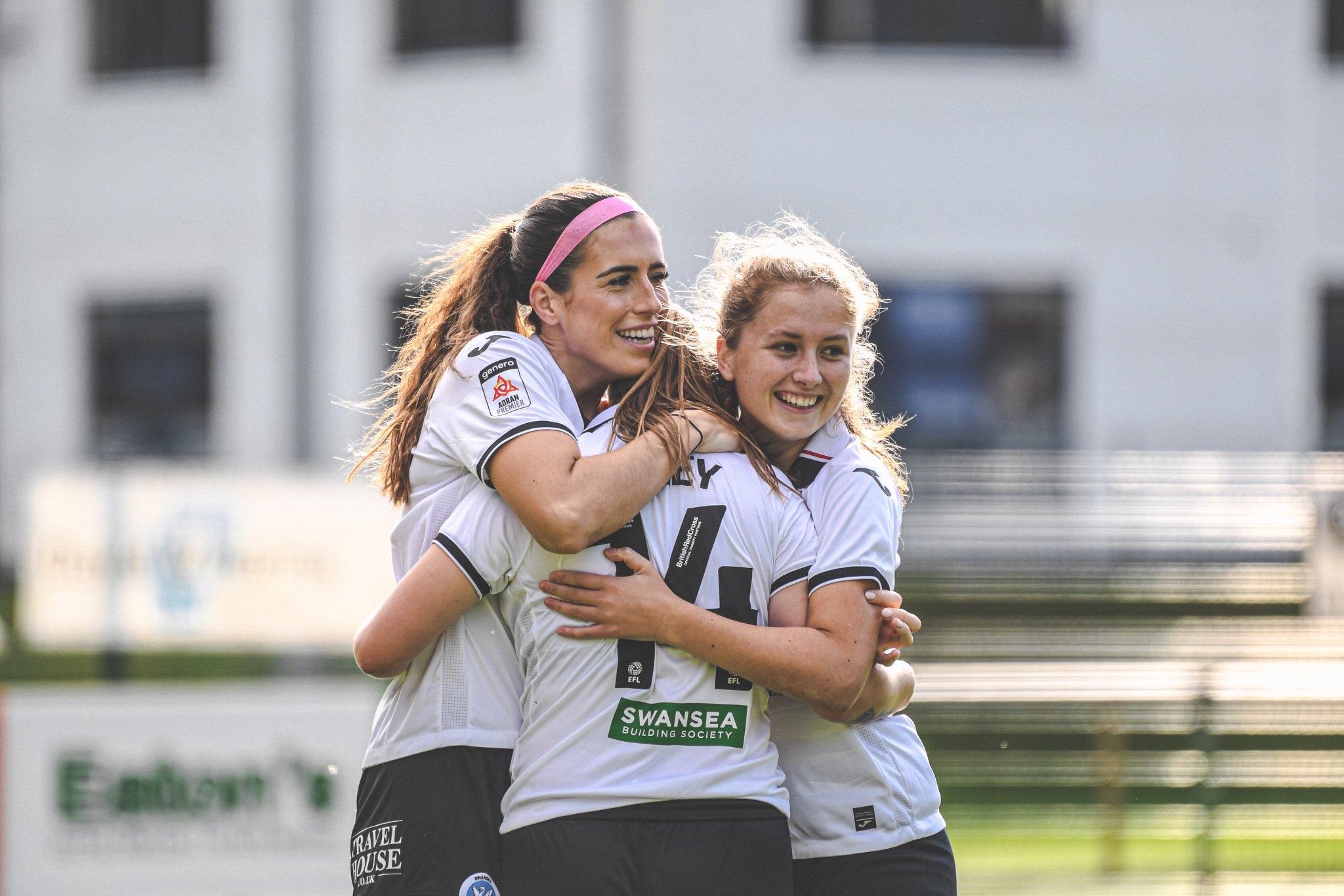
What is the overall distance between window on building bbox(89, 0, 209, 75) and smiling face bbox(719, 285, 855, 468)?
11087 millimetres

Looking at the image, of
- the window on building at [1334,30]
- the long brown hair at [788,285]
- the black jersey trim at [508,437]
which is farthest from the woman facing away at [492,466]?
the window on building at [1334,30]

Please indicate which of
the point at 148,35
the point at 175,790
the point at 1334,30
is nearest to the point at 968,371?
the point at 1334,30

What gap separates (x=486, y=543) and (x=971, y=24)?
32.9 feet

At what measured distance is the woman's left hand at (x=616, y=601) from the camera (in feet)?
7.11

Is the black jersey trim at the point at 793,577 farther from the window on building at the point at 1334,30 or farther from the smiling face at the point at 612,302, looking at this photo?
the window on building at the point at 1334,30

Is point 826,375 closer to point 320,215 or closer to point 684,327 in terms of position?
point 684,327

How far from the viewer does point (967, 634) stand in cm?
834

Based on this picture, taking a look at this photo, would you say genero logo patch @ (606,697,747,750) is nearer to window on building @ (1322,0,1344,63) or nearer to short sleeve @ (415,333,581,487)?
short sleeve @ (415,333,581,487)

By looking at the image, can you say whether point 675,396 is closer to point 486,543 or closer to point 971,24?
point 486,543

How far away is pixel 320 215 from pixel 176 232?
1.29 m

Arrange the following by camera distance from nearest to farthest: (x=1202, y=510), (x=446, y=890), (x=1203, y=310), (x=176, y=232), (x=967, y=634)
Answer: (x=446, y=890)
(x=967, y=634)
(x=1202, y=510)
(x=1203, y=310)
(x=176, y=232)

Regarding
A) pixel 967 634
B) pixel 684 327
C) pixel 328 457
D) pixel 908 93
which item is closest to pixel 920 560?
pixel 967 634

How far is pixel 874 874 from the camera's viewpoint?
2443 mm

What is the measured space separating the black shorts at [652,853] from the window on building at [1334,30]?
1116cm
